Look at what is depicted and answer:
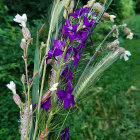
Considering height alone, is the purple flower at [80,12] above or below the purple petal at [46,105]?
above

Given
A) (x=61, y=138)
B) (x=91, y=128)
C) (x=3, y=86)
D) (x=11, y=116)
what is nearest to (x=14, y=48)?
(x=3, y=86)

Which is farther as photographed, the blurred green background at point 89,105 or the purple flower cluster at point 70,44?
the blurred green background at point 89,105

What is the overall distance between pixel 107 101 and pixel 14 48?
1066 mm

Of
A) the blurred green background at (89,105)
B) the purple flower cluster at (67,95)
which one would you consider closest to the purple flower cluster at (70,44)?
the purple flower cluster at (67,95)

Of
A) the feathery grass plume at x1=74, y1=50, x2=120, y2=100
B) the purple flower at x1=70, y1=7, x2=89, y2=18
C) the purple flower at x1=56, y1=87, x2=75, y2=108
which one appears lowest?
the purple flower at x1=56, y1=87, x2=75, y2=108

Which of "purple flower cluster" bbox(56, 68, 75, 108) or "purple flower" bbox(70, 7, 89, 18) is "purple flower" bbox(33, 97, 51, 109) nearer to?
"purple flower cluster" bbox(56, 68, 75, 108)

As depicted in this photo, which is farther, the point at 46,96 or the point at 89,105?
the point at 89,105

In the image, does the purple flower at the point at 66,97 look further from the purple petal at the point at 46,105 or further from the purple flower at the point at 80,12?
the purple flower at the point at 80,12

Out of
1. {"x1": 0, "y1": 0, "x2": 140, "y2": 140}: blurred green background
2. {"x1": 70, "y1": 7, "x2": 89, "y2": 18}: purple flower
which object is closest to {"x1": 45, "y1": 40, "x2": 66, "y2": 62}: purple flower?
{"x1": 70, "y1": 7, "x2": 89, "y2": 18}: purple flower

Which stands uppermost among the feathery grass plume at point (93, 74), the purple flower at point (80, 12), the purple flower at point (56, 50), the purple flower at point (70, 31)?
the purple flower at point (80, 12)

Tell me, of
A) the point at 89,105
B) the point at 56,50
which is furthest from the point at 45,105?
the point at 89,105

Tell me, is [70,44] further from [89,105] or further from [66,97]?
[89,105]

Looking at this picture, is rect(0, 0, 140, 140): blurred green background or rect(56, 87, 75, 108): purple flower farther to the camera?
rect(0, 0, 140, 140): blurred green background

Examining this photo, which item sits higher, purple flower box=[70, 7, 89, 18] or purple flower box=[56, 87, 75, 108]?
purple flower box=[70, 7, 89, 18]
